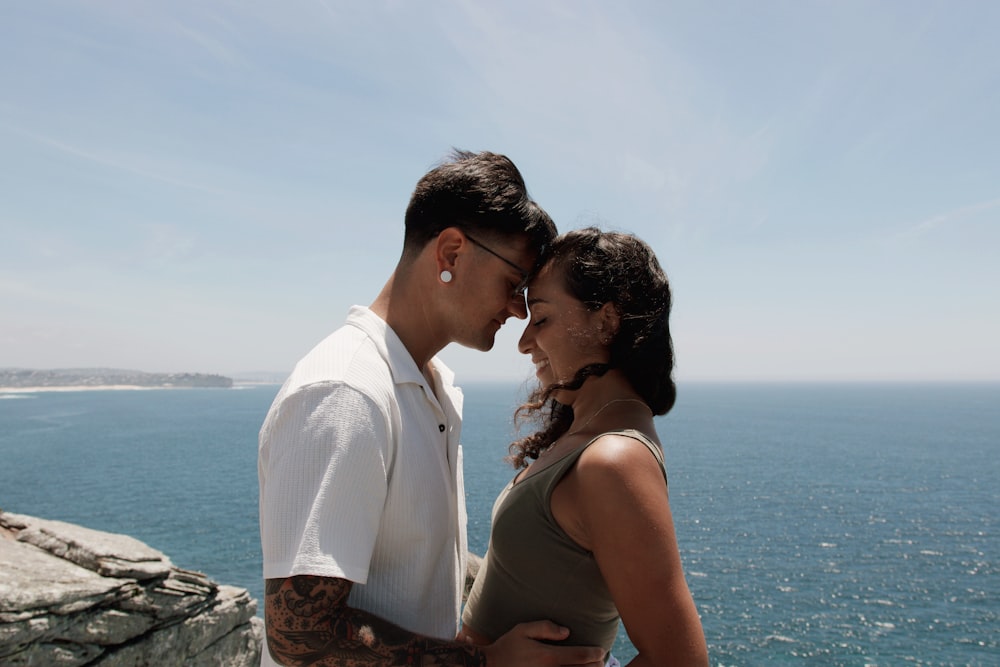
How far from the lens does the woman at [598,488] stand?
2246 mm

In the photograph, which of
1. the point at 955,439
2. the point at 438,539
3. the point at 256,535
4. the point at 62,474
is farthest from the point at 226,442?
the point at 955,439

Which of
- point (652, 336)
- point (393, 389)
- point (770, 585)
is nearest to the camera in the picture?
point (393, 389)

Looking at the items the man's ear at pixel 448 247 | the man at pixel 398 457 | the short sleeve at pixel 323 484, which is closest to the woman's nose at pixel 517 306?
the man at pixel 398 457

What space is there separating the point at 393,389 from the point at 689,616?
1.40 metres

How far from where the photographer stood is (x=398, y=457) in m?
2.51

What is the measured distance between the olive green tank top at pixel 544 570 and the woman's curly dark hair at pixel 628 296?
0.54 m

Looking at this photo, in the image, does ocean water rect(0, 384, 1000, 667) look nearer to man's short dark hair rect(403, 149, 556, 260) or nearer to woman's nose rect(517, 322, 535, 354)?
woman's nose rect(517, 322, 535, 354)

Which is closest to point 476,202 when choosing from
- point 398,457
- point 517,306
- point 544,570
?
point 517,306

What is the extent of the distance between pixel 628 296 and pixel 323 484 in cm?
152

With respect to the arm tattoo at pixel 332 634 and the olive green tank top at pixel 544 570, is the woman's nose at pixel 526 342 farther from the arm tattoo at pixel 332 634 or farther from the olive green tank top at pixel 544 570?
the arm tattoo at pixel 332 634

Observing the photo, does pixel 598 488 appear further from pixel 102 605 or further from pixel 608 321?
pixel 102 605

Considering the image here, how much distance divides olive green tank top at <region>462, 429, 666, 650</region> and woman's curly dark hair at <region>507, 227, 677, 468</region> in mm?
543

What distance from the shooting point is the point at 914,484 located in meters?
60.6

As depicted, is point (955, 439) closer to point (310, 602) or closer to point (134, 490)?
point (134, 490)
